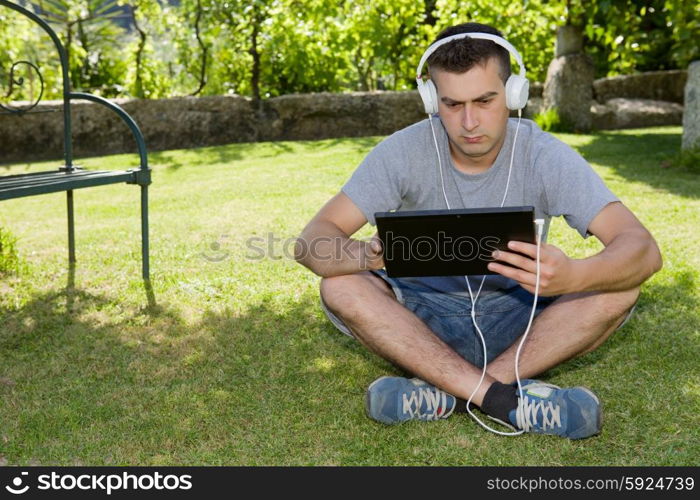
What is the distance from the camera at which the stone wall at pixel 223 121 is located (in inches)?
344

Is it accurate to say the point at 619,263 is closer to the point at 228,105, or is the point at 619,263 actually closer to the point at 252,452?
the point at 252,452

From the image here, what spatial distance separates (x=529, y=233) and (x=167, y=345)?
5.66ft

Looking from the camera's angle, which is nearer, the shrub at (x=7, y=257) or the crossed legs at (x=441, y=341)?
Answer: the crossed legs at (x=441, y=341)

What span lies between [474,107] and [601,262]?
69 cm

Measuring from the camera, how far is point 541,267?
232 centimetres

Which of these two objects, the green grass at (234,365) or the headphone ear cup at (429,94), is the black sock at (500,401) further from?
the headphone ear cup at (429,94)

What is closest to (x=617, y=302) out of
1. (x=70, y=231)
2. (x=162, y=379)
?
(x=162, y=379)

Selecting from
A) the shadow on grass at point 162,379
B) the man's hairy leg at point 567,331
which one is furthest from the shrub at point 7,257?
the man's hairy leg at point 567,331

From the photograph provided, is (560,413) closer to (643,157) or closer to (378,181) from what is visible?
(378,181)

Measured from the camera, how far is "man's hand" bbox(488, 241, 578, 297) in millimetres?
2304

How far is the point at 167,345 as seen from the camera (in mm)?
3312

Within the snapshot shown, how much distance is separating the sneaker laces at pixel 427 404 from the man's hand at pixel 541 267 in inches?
18.2

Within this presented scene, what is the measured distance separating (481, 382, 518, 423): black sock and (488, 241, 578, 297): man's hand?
1.11 ft

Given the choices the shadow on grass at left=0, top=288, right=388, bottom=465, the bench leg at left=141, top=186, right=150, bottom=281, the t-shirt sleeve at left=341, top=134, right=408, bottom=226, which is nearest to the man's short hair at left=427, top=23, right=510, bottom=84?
the t-shirt sleeve at left=341, top=134, right=408, bottom=226
